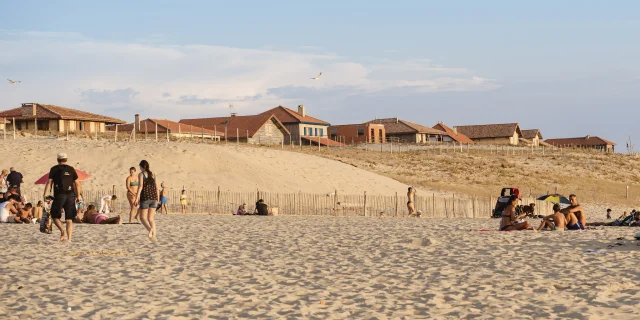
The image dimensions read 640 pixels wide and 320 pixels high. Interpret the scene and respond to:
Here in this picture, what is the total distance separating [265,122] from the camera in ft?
232

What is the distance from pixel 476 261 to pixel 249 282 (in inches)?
142

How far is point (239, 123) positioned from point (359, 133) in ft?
49.8

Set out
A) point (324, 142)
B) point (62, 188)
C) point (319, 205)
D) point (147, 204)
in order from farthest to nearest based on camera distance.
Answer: point (324, 142), point (319, 205), point (147, 204), point (62, 188)

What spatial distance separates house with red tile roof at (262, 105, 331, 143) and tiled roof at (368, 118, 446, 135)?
1042 centimetres

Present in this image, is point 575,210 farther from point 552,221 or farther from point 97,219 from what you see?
point 97,219

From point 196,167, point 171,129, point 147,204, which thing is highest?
point 171,129

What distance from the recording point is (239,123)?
73.0 metres

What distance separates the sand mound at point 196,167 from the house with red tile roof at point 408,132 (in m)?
40.4

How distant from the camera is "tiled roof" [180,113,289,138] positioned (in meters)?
70.0

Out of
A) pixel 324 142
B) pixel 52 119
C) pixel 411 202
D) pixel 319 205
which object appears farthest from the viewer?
pixel 324 142

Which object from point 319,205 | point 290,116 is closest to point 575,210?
point 319,205

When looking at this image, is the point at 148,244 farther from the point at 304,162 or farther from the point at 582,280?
the point at 304,162

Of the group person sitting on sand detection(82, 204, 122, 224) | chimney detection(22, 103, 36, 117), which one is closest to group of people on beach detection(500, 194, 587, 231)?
person sitting on sand detection(82, 204, 122, 224)

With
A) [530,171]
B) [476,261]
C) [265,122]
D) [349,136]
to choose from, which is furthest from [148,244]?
[349,136]
